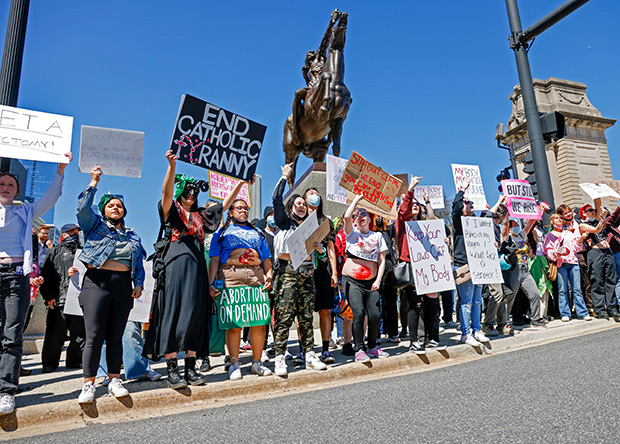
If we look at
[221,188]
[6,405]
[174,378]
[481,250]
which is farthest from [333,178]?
[6,405]

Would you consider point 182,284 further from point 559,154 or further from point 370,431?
point 559,154

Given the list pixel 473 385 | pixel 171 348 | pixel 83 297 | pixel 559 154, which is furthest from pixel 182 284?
pixel 559 154

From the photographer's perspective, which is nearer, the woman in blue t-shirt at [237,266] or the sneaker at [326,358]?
the woman in blue t-shirt at [237,266]

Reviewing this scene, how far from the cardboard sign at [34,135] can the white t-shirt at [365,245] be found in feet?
9.99

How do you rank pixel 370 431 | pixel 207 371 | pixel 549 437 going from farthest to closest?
pixel 207 371
pixel 370 431
pixel 549 437

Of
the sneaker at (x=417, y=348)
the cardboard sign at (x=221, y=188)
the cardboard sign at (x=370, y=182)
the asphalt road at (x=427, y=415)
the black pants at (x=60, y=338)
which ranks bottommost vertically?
the asphalt road at (x=427, y=415)

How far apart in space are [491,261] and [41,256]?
6.46 metres

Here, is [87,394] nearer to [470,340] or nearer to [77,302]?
[77,302]

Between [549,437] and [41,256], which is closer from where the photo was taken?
[549,437]

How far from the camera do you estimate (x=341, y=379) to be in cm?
444

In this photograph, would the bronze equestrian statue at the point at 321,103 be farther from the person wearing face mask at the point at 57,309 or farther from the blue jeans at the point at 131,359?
the blue jeans at the point at 131,359

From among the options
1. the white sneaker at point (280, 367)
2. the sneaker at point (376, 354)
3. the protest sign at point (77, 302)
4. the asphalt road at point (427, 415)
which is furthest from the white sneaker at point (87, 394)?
the sneaker at point (376, 354)

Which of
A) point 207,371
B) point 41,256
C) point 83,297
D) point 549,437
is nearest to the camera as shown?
point 549,437

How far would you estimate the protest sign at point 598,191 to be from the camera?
7277mm
